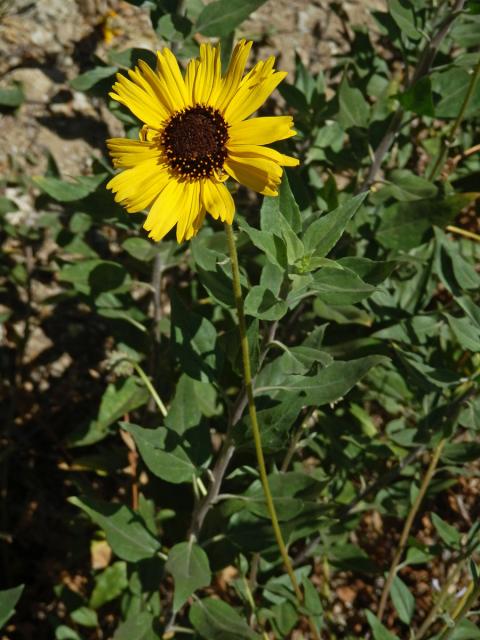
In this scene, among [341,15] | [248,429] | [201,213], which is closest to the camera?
[201,213]

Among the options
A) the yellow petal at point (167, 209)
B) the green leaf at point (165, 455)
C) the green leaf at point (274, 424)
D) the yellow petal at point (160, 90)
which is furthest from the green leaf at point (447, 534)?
the yellow petal at point (160, 90)

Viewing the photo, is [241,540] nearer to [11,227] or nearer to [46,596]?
[46,596]

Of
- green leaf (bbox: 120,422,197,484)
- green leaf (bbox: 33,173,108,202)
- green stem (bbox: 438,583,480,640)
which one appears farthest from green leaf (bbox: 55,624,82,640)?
green leaf (bbox: 33,173,108,202)

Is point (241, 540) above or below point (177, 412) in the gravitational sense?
below

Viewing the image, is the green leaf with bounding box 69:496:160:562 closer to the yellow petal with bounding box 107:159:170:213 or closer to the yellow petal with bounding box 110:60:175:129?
the yellow petal with bounding box 107:159:170:213

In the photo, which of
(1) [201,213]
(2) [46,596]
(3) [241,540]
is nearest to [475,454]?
(3) [241,540]

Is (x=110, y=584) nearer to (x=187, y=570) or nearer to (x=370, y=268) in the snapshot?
(x=187, y=570)

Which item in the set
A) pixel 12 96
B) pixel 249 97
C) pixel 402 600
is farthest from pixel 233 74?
pixel 12 96
